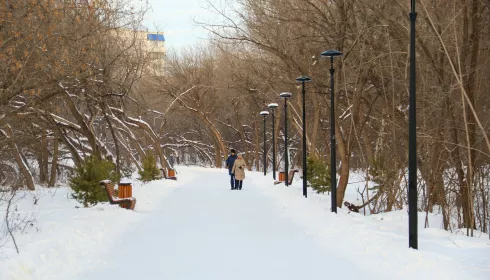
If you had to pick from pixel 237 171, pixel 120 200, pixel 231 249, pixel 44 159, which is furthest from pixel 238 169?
pixel 231 249

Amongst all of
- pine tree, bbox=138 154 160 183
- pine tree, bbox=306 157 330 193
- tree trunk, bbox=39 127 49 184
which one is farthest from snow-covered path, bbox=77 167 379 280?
tree trunk, bbox=39 127 49 184

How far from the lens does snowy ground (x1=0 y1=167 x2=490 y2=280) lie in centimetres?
773

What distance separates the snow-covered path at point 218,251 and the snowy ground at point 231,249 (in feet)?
0.05

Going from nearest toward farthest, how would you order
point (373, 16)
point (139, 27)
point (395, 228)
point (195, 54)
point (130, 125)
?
point (395, 228)
point (373, 16)
point (139, 27)
point (130, 125)
point (195, 54)

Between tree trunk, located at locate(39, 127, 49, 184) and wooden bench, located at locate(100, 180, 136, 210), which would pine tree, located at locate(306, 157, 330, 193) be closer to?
wooden bench, located at locate(100, 180, 136, 210)

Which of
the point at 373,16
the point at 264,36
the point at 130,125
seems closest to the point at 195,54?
the point at 130,125

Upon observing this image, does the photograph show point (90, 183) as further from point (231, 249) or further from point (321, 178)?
point (321, 178)

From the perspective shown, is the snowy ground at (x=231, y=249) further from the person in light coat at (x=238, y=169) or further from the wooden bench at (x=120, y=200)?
the person in light coat at (x=238, y=169)

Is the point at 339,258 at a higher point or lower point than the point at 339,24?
lower

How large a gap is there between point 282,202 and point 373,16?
6187mm

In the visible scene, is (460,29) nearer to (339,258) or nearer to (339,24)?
(339,24)

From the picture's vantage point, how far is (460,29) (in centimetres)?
1625

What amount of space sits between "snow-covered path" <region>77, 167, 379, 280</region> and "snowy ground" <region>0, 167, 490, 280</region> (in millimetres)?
14

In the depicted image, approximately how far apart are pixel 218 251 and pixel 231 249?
0.29 metres
